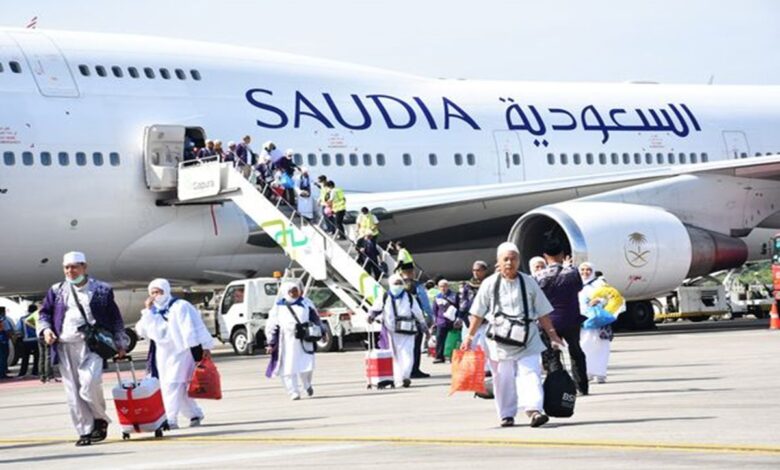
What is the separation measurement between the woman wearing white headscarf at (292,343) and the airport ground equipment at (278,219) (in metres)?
7.29

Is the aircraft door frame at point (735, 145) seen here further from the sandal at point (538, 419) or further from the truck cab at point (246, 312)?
the sandal at point (538, 419)

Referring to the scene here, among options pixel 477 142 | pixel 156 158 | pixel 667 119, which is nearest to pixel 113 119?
pixel 156 158

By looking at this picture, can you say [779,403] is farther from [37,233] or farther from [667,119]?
[667,119]

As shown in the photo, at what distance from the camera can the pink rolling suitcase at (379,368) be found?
56.6 ft

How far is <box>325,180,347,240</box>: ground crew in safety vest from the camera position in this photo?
26047mm

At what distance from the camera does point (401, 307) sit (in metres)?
18.5

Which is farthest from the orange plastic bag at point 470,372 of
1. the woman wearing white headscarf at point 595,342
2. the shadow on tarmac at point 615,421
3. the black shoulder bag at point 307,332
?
the black shoulder bag at point 307,332

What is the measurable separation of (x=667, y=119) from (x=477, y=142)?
15.0 ft

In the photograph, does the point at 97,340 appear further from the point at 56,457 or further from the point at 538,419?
the point at 538,419

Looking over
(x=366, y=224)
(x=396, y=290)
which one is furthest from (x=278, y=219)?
(x=396, y=290)

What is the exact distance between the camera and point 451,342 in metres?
22.1

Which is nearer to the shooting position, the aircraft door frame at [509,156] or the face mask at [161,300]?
the face mask at [161,300]

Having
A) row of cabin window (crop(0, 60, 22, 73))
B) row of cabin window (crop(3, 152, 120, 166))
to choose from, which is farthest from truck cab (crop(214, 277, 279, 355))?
row of cabin window (crop(0, 60, 22, 73))

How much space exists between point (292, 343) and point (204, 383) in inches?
115
